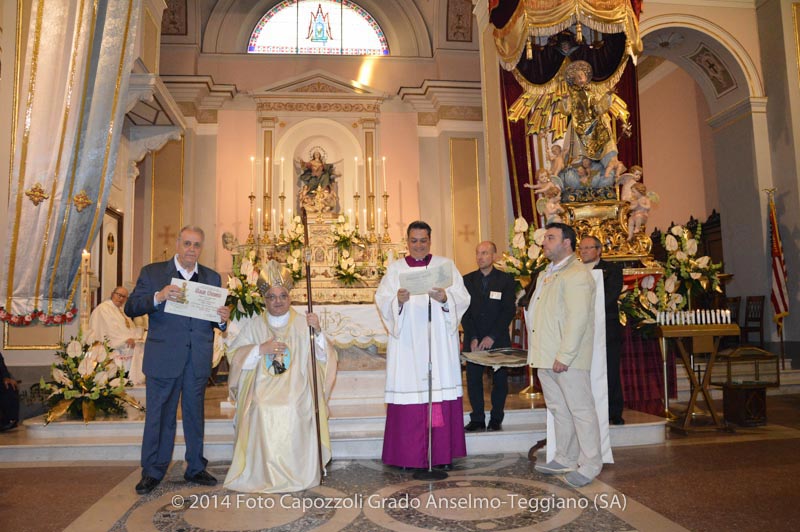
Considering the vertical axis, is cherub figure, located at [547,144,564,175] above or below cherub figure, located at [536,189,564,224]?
above

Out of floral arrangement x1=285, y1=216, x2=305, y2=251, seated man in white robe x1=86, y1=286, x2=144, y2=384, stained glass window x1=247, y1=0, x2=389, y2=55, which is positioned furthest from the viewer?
stained glass window x1=247, y1=0, x2=389, y2=55

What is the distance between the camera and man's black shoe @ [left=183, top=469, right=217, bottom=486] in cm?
428

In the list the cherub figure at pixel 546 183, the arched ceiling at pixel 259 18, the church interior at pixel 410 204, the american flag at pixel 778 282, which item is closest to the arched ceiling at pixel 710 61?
the church interior at pixel 410 204

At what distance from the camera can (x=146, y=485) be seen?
411 centimetres

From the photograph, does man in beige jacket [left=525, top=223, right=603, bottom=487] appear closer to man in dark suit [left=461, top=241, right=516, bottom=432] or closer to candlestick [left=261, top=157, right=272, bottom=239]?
man in dark suit [left=461, top=241, right=516, bottom=432]

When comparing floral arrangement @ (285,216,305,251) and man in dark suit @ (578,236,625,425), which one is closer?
man in dark suit @ (578,236,625,425)

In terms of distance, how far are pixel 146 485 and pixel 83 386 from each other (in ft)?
6.42

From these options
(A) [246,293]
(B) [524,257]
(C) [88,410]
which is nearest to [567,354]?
(B) [524,257]

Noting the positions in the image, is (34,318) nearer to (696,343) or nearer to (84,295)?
(84,295)

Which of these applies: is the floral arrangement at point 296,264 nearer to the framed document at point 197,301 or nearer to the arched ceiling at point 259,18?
the framed document at point 197,301

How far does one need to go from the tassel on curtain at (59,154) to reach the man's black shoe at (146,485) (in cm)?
346

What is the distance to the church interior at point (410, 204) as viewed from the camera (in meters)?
4.11

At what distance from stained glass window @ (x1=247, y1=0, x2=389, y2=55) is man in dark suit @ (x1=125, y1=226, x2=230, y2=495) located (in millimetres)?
11166

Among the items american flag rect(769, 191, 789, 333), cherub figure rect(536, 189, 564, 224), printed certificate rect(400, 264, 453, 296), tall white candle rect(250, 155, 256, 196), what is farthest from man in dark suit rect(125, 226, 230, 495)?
american flag rect(769, 191, 789, 333)
